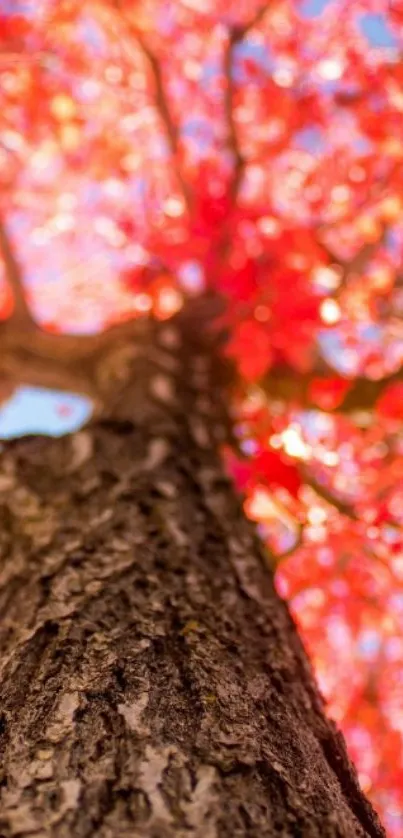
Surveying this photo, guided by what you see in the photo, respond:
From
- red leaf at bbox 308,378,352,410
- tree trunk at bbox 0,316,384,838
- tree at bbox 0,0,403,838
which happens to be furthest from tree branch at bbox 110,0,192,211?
tree trunk at bbox 0,316,384,838

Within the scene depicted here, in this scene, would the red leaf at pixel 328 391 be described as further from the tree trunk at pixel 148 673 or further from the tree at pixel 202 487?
the tree trunk at pixel 148 673

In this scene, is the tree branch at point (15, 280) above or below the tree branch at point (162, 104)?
below

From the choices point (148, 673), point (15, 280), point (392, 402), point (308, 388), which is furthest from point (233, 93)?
point (148, 673)

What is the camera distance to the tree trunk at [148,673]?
1.43 metres

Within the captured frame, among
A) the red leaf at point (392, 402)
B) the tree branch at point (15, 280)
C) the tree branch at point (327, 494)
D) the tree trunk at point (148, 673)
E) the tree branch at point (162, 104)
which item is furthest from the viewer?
the tree branch at point (15, 280)

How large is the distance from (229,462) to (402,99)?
16.8 ft

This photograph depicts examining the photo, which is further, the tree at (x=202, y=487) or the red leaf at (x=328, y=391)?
the red leaf at (x=328, y=391)

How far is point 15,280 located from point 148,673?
6.26 m

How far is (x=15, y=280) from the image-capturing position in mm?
7254

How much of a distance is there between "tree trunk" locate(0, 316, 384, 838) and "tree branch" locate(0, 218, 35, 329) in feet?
13.4

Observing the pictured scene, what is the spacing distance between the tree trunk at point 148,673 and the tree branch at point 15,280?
4.09 metres

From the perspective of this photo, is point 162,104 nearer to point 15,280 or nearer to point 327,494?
point 15,280

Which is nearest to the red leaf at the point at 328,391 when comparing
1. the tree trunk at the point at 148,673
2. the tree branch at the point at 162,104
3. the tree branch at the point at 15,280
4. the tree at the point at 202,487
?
the tree at the point at 202,487

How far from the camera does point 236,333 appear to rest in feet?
22.1
